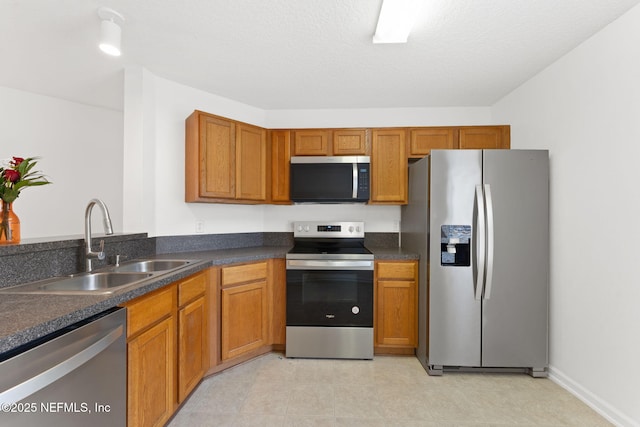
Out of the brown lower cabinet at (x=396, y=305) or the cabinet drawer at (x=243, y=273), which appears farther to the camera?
the brown lower cabinet at (x=396, y=305)

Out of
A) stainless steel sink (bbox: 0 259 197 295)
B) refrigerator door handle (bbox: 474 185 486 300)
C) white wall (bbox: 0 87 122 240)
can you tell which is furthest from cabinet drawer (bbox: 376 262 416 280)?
white wall (bbox: 0 87 122 240)

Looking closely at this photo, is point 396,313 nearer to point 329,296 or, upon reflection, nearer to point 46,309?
point 329,296

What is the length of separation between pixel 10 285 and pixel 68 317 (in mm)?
689

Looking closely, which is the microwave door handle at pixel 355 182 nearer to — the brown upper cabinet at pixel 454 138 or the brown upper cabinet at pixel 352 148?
the brown upper cabinet at pixel 352 148

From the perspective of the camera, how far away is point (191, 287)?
187 centimetres

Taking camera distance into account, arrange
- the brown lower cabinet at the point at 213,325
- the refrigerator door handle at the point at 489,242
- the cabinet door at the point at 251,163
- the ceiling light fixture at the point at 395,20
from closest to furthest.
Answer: the brown lower cabinet at the point at 213,325
the ceiling light fixture at the point at 395,20
the refrigerator door handle at the point at 489,242
the cabinet door at the point at 251,163

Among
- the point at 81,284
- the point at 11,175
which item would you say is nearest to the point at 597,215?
the point at 81,284

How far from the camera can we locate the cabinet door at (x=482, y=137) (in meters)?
2.80

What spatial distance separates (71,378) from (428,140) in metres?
3.05

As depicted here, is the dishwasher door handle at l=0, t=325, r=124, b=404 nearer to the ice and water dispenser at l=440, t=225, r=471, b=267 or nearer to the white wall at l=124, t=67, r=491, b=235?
the white wall at l=124, t=67, r=491, b=235

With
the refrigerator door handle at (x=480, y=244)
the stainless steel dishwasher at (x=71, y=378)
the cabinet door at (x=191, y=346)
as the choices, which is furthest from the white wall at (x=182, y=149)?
the stainless steel dishwasher at (x=71, y=378)

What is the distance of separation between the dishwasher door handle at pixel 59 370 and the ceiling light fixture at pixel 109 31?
5.26ft

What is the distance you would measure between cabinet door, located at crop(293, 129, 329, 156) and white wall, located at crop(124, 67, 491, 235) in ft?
0.93

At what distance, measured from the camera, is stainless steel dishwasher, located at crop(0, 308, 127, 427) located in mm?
826
